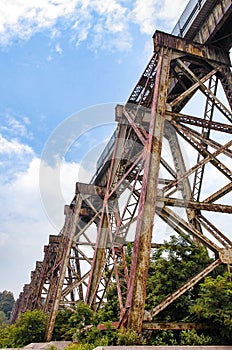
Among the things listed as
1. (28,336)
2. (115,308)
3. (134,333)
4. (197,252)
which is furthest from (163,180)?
(28,336)

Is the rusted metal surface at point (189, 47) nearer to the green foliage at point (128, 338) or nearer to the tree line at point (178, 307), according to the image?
the tree line at point (178, 307)

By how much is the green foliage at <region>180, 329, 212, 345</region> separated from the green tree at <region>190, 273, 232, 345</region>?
245mm

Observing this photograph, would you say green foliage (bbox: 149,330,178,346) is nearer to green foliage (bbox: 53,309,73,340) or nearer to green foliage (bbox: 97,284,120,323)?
green foliage (bbox: 97,284,120,323)

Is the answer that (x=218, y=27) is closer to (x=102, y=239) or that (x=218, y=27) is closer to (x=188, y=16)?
(x=188, y=16)

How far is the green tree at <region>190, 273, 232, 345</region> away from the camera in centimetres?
494

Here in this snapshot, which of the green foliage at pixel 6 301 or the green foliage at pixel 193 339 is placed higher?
the green foliage at pixel 6 301

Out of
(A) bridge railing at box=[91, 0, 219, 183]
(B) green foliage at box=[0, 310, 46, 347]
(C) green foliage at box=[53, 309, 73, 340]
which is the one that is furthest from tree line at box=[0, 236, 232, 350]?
(B) green foliage at box=[0, 310, 46, 347]

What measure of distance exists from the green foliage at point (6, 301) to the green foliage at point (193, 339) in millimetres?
80292

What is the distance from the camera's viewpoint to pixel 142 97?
924 centimetres

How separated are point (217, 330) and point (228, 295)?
2.30 ft

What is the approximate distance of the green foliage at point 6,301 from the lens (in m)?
78.6

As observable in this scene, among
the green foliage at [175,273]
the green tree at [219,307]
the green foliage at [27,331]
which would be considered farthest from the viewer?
the green foliage at [27,331]

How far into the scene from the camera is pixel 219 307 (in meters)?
5.08

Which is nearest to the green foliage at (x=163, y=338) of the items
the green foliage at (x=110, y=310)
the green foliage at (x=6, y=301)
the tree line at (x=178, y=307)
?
the tree line at (x=178, y=307)
